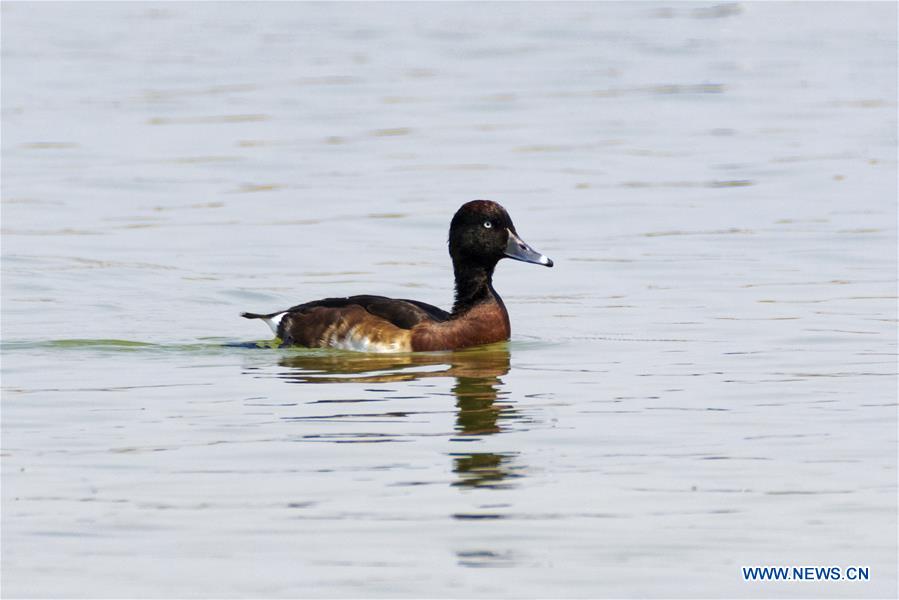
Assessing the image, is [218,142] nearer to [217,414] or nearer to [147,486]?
[217,414]

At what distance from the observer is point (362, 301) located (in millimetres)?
13617

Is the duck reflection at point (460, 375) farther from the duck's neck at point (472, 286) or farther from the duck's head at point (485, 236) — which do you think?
the duck's head at point (485, 236)

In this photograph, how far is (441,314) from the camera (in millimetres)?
13750

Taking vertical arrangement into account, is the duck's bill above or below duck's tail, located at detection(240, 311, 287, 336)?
above

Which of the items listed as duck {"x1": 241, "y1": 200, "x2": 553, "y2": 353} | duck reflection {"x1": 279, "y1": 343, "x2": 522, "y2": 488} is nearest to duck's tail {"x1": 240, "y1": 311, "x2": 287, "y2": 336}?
duck {"x1": 241, "y1": 200, "x2": 553, "y2": 353}

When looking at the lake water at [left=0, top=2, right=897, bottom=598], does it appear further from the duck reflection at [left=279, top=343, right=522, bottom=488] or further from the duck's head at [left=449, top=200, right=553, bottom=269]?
the duck's head at [left=449, top=200, right=553, bottom=269]

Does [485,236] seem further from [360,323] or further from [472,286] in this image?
[360,323]

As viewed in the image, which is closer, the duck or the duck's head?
the duck

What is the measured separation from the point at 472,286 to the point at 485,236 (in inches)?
16.2

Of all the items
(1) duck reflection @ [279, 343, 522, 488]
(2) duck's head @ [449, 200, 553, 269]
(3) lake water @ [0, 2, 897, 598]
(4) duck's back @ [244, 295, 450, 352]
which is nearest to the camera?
(3) lake water @ [0, 2, 897, 598]

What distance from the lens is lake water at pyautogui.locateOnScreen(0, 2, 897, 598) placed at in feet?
26.7

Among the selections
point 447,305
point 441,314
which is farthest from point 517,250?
point 447,305

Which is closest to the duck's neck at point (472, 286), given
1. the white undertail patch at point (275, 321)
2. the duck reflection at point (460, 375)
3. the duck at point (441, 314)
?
the duck at point (441, 314)

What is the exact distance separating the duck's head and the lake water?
749mm
